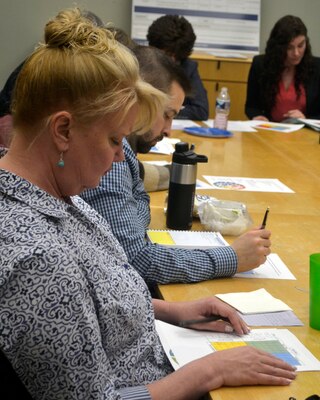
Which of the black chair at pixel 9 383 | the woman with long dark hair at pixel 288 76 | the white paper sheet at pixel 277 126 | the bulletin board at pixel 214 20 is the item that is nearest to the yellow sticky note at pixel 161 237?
the black chair at pixel 9 383

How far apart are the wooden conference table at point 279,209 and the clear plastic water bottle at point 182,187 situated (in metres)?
0.06

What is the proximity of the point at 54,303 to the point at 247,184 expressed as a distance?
1.83 m

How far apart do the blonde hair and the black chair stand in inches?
16.3

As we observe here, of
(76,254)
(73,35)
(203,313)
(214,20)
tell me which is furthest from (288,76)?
(76,254)

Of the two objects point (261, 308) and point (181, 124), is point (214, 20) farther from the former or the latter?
point (261, 308)

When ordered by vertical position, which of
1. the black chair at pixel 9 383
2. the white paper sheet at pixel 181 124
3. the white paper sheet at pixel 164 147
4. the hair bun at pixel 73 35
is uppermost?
the hair bun at pixel 73 35

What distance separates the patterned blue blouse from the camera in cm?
102

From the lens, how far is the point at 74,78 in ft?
3.80

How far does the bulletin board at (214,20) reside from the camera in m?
6.10

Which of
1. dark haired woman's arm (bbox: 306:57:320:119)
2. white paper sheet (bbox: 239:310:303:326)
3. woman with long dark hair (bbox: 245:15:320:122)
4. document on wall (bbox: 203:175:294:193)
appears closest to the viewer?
white paper sheet (bbox: 239:310:303:326)

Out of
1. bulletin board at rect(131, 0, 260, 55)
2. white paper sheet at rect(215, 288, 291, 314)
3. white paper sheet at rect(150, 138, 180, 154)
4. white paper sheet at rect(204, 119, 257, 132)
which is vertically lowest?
white paper sheet at rect(204, 119, 257, 132)

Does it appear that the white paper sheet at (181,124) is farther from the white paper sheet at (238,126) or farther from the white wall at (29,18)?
the white wall at (29,18)

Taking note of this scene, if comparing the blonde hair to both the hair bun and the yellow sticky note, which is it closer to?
the hair bun

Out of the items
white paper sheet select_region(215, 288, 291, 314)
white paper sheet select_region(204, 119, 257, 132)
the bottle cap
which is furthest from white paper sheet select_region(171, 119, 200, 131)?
white paper sheet select_region(215, 288, 291, 314)
